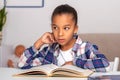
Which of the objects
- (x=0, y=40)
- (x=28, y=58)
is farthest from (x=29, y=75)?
(x=0, y=40)

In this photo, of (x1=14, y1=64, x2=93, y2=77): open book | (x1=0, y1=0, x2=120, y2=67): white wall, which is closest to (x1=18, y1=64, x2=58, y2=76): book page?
(x1=14, y1=64, x2=93, y2=77): open book

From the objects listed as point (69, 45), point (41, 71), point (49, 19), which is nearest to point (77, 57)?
point (69, 45)

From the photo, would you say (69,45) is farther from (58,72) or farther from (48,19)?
(48,19)

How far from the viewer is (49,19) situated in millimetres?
3541

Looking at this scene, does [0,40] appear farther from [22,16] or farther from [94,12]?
[94,12]

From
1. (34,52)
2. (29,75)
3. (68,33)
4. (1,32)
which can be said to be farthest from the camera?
(1,32)

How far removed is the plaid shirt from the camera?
1.72 m

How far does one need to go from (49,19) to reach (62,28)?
6.08 ft

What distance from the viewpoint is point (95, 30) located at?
351 cm

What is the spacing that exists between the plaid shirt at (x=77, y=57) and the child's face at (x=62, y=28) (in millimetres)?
118

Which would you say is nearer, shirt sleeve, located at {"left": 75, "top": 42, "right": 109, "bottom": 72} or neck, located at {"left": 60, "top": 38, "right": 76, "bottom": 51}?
shirt sleeve, located at {"left": 75, "top": 42, "right": 109, "bottom": 72}

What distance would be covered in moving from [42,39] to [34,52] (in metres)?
0.09

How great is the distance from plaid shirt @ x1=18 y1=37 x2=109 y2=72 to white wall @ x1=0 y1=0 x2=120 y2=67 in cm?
163

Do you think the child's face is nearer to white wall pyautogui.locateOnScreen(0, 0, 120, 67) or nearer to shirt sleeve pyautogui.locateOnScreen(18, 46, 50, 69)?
shirt sleeve pyautogui.locateOnScreen(18, 46, 50, 69)
